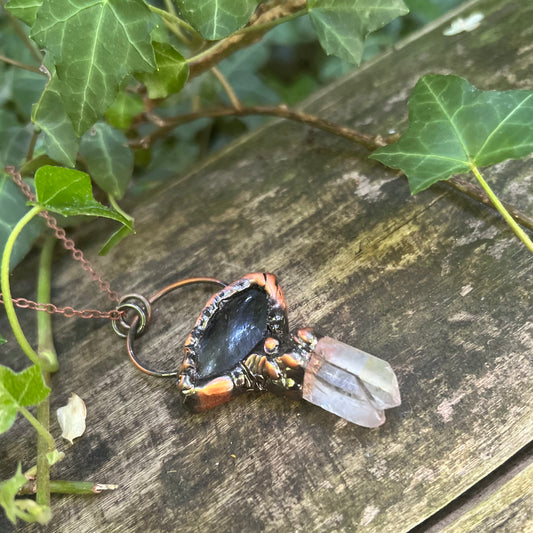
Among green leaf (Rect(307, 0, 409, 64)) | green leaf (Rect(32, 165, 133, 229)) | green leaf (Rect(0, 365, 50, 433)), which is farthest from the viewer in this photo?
green leaf (Rect(307, 0, 409, 64))

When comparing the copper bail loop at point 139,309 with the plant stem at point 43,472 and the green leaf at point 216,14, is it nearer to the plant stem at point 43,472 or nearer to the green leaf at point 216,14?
the plant stem at point 43,472

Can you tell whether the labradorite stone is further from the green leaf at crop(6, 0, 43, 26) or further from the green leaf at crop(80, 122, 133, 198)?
the green leaf at crop(6, 0, 43, 26)

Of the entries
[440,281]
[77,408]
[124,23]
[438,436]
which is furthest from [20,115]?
[438,436]

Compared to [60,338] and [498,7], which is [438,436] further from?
[498,7]

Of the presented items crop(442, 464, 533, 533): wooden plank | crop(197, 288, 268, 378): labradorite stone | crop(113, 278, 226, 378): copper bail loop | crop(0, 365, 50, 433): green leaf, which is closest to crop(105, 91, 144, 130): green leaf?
crop(113, 278, 226, 378): copper bail loop

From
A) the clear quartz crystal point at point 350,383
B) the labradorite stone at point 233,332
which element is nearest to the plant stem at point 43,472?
the labradorite stone at point 233,332

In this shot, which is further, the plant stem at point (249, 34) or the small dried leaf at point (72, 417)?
the plant stem at point (249, 34)
